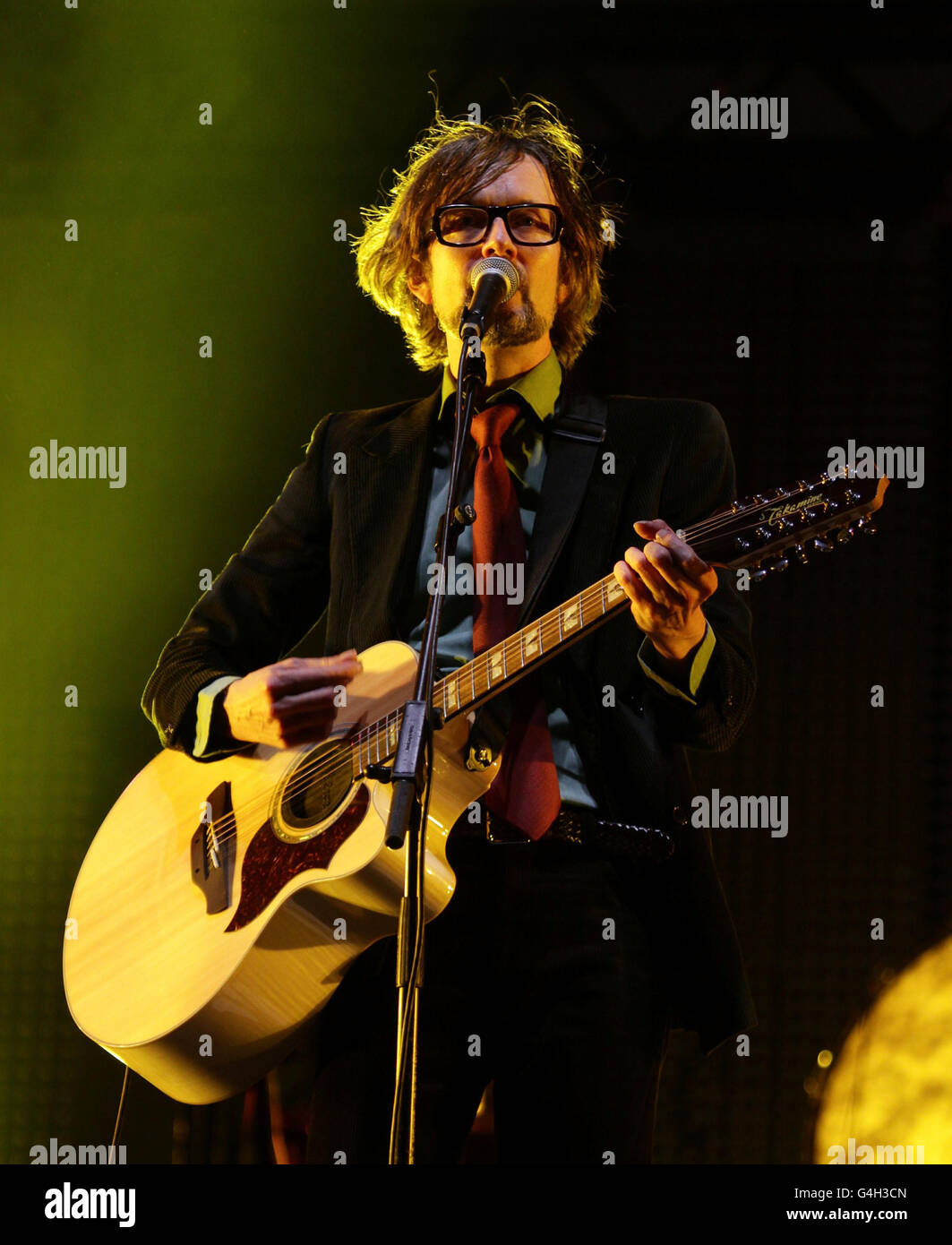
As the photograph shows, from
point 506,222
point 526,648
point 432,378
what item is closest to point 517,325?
point 506,222

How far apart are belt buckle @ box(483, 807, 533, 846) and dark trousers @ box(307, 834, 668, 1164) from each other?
0.03 metres

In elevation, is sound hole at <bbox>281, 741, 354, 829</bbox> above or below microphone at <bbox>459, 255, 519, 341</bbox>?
below

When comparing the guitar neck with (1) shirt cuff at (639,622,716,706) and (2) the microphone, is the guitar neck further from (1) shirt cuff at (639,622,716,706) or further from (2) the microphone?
(2) the microphone

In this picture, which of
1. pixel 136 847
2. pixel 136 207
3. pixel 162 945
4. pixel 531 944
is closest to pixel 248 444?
pixel 136 207

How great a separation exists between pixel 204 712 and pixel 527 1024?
0.88 meters

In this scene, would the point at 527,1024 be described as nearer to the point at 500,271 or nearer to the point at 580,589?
the point at 580,589

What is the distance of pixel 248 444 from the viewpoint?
13.1 ft

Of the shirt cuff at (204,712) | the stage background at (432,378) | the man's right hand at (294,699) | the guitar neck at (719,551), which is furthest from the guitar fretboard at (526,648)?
the stage background at (432,378)

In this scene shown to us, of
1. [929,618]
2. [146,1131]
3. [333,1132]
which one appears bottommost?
[146,1131]

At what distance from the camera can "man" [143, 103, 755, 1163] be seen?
2.12 meters

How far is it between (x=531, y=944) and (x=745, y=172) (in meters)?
2.67

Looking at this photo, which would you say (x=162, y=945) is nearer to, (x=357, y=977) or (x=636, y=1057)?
(x=357, y=977)

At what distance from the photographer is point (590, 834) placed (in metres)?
2.16

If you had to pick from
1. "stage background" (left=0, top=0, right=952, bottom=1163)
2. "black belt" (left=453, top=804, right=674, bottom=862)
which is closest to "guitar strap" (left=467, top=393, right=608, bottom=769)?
"black belt" (left=453, top=804, right=674, bottom=862)
